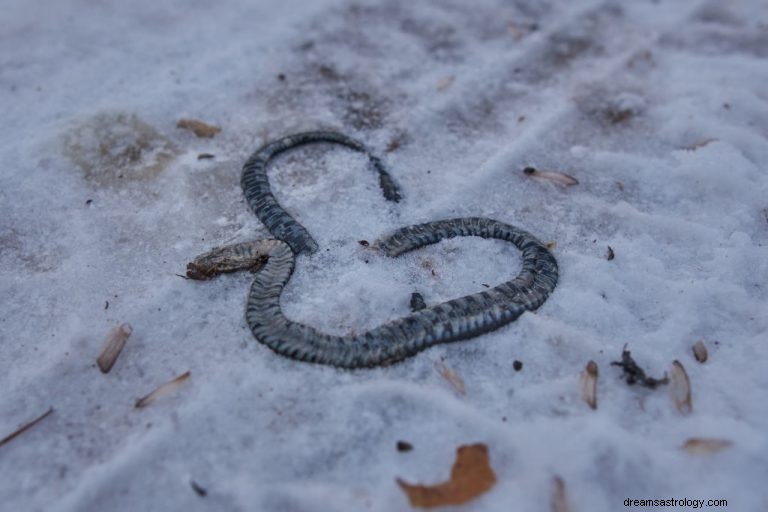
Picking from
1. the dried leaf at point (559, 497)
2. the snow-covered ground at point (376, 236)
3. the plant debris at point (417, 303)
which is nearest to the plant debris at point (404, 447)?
the snow-covered ground at point (376, 236)

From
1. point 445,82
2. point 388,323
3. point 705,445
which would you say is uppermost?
point 445,82

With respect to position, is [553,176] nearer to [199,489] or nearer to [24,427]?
[199,489]

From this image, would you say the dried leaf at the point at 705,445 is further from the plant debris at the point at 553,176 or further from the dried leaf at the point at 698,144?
the dried leaf at the point at 698,144

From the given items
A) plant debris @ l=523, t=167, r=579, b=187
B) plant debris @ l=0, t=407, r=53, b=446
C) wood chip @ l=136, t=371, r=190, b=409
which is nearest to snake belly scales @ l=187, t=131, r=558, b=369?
wood chip @ l=136, t=371, r=190, b=409

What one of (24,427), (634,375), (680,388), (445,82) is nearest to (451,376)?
(634,375)

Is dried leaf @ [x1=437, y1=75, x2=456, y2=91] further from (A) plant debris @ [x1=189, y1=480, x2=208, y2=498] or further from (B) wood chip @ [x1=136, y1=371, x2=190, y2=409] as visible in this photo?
(A) plant debris @ [x1=189, y1=480, x2=208, y2=498]

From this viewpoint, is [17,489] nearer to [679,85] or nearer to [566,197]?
[566,197]
